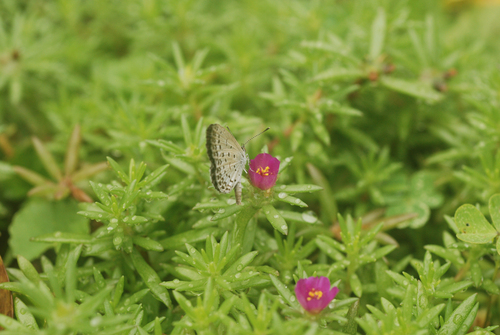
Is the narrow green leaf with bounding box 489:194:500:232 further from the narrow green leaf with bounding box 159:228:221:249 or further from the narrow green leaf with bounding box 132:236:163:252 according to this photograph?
the narrow green leaf with bounding box 132:236:163:252

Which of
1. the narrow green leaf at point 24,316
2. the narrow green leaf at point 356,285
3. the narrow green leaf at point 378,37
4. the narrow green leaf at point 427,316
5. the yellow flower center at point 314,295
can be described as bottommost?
the narrow green leaf at point 24,316

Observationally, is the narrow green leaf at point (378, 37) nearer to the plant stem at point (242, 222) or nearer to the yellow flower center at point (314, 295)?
the plant stem at point (242, 222)

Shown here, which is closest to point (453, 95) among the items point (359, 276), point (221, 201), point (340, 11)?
point (340, 11)

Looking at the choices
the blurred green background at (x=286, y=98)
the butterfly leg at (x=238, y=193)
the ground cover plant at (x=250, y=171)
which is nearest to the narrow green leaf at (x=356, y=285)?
the ground cover plant at (x=250, y=171)

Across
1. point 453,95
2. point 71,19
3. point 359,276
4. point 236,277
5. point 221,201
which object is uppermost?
point 71,19

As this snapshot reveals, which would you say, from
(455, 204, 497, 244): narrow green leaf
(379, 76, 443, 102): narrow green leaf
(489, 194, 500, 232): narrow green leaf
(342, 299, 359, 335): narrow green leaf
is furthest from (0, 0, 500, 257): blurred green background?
(342, 299, 359, 335): narrow green leaf

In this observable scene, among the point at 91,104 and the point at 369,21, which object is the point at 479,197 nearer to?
the point at 369,21

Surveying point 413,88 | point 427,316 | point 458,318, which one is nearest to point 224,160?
point 427,316
